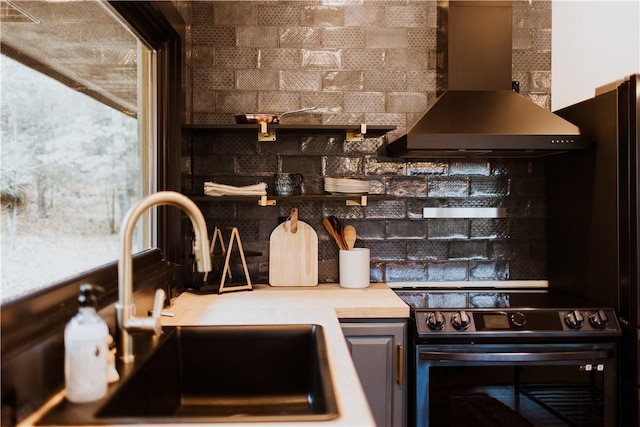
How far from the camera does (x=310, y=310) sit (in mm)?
1970

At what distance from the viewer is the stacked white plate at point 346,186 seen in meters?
2.55

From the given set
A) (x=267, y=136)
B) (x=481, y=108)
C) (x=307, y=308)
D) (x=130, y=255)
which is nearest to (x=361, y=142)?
(x=267, y=136)

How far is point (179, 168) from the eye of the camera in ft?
7.85

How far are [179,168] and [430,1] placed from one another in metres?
1.61

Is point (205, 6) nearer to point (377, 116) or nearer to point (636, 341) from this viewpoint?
point (377, 116)

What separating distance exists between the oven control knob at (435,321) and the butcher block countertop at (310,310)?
0.31ft

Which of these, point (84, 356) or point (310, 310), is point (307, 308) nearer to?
point (310, 310)

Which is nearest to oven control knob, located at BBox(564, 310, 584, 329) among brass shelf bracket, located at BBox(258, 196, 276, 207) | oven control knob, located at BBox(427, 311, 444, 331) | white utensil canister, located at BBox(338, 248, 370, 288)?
oven control knob, located at BBox(427, 311, 444, 331)

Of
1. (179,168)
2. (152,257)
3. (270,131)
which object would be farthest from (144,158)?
(270,131)

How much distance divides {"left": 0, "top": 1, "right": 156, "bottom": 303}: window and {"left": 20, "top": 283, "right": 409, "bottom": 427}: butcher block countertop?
13.9 inches

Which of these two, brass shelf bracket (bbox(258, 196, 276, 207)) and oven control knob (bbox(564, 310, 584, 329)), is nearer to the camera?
oven control knob (bbox(564, 310, 584, 329))

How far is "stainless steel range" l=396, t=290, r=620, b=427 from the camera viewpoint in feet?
6.72

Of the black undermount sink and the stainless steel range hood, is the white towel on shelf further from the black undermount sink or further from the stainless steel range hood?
the black undermount sink

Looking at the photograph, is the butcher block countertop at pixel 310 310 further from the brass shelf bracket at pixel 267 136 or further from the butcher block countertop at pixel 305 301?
the brass shelf bracket at pixel 267 136
